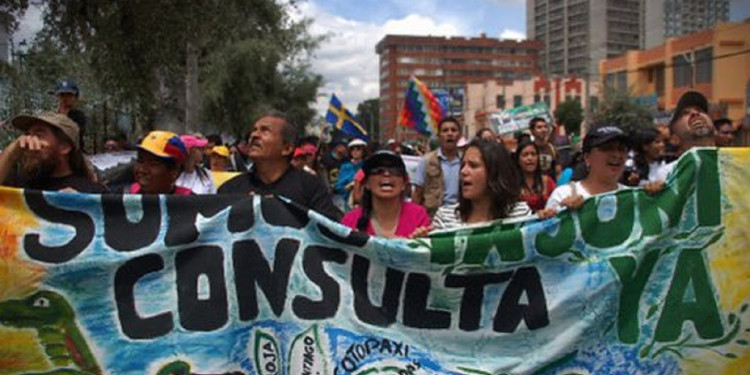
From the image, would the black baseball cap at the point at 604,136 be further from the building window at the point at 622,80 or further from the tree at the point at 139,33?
the building window at the point at 622,80

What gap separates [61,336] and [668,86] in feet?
155

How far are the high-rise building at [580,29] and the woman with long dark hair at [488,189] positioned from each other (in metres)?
68.2

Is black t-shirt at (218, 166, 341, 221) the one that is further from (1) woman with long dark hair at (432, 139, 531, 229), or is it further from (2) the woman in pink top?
(1) woman with long dark hair at (432, 139, 531, 229)

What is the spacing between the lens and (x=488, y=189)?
12.8 feet

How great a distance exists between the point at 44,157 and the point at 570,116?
64297 mm

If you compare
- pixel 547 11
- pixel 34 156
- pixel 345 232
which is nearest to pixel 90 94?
pixel 34 156

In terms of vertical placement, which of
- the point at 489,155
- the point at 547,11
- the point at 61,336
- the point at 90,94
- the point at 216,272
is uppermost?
the point at 547,11

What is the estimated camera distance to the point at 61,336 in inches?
130

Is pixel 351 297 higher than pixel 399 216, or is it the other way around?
pixel 399 216

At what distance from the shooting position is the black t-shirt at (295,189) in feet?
13.7

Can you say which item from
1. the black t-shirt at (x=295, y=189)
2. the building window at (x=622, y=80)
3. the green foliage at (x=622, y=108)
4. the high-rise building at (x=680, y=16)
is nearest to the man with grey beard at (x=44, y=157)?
the black t-shirt at (x=295, y=189)

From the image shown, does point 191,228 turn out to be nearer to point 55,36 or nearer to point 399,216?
point 399,216

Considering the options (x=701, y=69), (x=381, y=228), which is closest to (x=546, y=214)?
(x=381, y=228)

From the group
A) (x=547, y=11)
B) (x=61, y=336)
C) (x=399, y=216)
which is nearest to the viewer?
(x=61, y=336)
